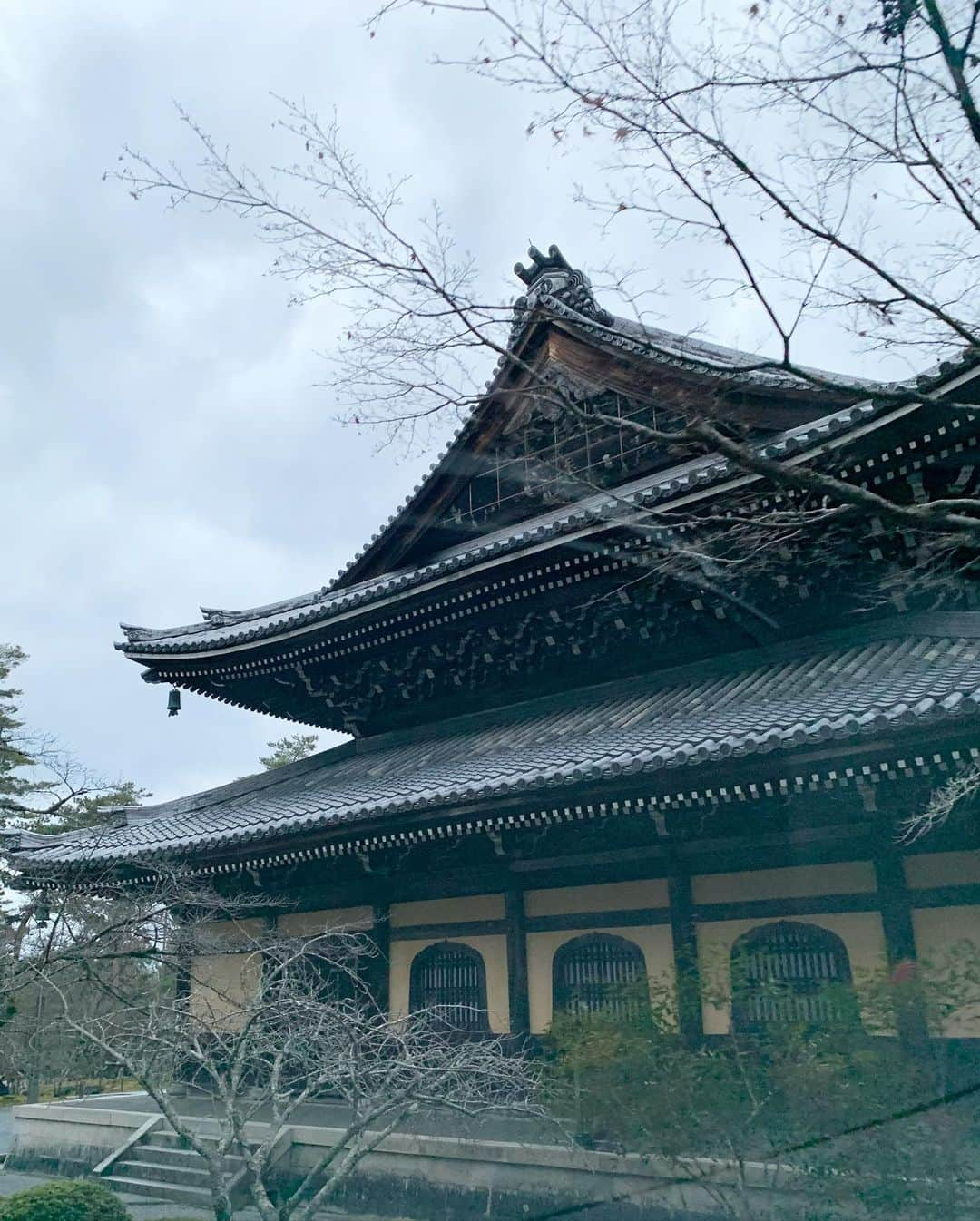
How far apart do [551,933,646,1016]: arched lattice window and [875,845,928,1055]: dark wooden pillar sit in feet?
7.32

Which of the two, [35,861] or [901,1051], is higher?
[35,861]

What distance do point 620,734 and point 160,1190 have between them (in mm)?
6860

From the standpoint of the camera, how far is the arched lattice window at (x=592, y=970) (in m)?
8.36

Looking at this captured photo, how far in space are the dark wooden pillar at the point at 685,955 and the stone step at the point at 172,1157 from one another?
4834 millimetres

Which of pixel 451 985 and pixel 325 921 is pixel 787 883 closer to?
pixel 451 985

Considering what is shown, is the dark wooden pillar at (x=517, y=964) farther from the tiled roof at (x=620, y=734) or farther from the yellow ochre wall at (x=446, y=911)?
the tiled roof at (x=620, y=734)

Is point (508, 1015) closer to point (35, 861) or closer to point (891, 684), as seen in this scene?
point (891, 684)

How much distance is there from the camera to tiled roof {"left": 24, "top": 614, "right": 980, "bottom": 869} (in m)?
6.51

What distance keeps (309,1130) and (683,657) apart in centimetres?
604

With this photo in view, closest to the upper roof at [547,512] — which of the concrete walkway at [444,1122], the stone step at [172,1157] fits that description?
the concrete walkway at [444,1122]

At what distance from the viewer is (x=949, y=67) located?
4.06 metres

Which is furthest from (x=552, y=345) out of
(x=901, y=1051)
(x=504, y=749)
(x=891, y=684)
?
(x=901, y=1051)

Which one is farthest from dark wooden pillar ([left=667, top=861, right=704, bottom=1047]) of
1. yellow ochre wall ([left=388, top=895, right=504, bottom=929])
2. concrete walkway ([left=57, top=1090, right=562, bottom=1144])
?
yellow ochre wall ([left=388, top=895, right=504, bottom=929])

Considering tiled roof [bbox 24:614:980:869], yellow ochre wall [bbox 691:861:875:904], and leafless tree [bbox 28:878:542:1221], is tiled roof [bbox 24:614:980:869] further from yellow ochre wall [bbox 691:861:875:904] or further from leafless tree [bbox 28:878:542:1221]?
yellow ochre wall [bbox 691:861:875:904]
